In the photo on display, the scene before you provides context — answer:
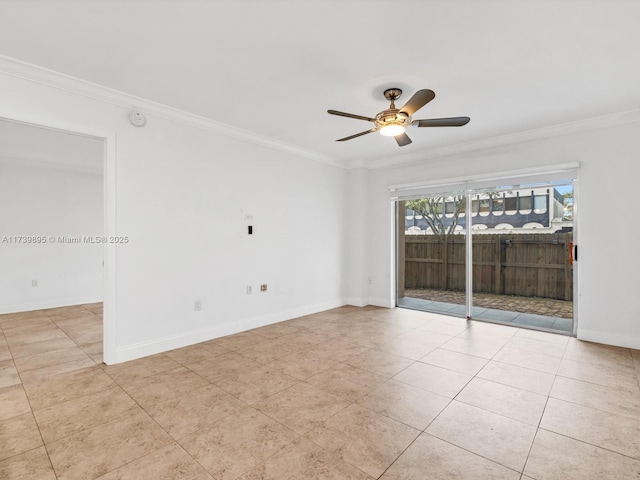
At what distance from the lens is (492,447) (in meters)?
1.90

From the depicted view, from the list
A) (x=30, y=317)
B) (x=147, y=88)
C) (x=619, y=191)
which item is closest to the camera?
(x=147, y=88)

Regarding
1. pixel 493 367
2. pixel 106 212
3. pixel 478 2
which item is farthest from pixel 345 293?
pixel 478 2

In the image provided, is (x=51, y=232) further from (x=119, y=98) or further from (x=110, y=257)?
(x=119, y=98)

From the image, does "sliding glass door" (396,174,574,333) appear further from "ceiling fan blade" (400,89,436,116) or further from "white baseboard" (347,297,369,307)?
"ceiling fan blade" (400,89,436,116)

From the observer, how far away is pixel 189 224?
3727 mm

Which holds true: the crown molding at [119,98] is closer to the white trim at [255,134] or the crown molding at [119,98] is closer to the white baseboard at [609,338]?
the white trim at [255,134]

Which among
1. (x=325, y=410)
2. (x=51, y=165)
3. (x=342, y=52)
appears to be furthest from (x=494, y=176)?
(x=51, y=165)

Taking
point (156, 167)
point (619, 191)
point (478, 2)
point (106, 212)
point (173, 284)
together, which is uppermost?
point (478, 2)

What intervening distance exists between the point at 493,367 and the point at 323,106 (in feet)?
10.3

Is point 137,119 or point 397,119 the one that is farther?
point 137,119

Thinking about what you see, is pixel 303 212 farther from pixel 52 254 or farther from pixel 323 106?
pixel 52 254

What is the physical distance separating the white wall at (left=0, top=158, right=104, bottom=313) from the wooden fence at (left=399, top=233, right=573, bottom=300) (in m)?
6.11

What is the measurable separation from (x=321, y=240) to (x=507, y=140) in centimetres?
311

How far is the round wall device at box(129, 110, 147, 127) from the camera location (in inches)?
128
